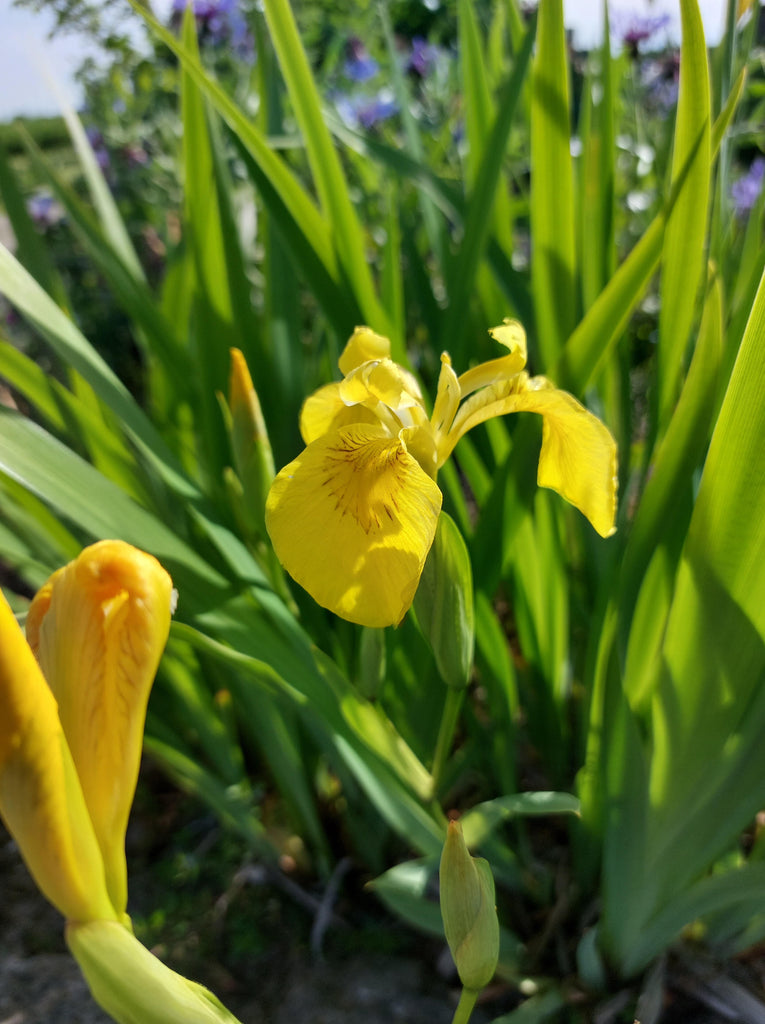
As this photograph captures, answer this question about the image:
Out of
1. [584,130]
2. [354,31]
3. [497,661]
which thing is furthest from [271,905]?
[354,31]

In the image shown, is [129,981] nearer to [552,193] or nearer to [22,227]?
[552,193]

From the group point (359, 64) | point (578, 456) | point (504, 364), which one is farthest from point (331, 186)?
point (359, 64)

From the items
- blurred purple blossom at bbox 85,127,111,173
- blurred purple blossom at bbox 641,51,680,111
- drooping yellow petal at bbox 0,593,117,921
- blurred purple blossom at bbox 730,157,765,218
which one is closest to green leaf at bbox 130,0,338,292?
drooping yellow petal at bbox 0,593,117,921

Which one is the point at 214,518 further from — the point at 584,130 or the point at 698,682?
the point at 584,130

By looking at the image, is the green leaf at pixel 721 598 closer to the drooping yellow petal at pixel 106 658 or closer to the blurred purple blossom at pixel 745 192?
the drooping yellow petal at pixel 106 658

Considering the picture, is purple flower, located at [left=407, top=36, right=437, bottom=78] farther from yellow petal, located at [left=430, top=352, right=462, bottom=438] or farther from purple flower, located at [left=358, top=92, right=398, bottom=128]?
yellow petal, located at [left=430, top=352, right=462, bottom=438]
